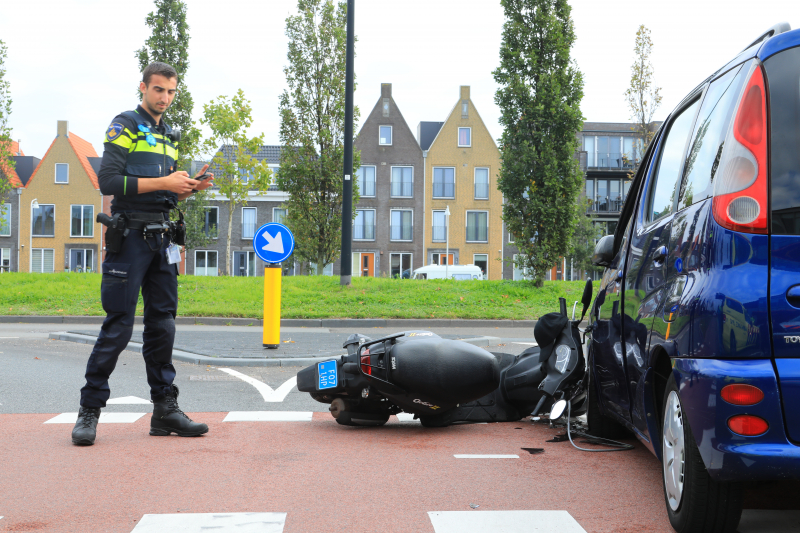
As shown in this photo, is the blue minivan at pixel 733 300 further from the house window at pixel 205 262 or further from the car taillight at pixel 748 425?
the house window at pixel 205 262

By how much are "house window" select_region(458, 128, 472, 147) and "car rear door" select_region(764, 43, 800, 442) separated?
158 ft

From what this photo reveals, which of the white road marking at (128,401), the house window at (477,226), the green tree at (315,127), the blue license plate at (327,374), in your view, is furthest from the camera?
the house window at (477,226)

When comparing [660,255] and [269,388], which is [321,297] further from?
[660,255]

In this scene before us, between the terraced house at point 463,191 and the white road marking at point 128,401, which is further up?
the terraced house at point 463,191

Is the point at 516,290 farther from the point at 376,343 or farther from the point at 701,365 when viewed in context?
the point at 701,365

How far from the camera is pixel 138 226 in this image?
4.48 meters

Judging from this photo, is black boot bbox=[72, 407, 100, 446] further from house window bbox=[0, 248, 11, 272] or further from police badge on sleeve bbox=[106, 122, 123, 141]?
house window bbox=[0, 248, 11, 272]

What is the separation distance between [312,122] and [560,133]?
891 cm

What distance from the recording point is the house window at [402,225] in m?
49.8

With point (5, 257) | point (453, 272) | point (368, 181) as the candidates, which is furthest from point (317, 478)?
point (5, 257)

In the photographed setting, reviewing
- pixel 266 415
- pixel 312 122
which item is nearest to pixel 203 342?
pixel 266 415

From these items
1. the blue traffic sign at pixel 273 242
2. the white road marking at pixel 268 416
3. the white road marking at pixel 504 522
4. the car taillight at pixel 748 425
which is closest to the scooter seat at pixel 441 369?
the white road marking at pixel 268 416

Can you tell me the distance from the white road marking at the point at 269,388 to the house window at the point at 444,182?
42510 mm

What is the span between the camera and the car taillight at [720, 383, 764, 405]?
226 centimetres
